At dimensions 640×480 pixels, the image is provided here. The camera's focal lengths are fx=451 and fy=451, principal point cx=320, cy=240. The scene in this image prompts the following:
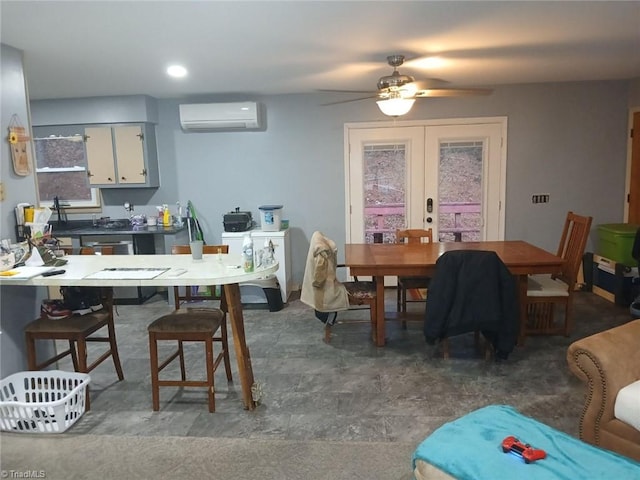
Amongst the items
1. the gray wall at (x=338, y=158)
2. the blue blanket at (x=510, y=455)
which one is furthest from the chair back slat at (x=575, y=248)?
the blue blanket at (x=510, y=455)

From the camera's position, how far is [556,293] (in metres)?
3.66

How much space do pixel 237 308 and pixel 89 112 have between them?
145 inches

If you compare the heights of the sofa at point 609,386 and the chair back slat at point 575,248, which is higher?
the chair back slat at point 575,248

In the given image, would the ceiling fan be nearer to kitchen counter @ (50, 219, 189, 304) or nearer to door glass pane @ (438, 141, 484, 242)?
door glass pane @ (438, 141, 484, 242)

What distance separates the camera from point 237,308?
2682mm

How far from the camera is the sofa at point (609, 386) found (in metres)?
1.97

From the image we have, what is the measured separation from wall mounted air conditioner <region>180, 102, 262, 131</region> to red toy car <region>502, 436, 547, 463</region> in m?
4.18

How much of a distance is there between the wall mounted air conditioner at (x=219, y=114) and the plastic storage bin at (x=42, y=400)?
10.3 ft

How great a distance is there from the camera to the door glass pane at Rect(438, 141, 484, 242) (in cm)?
524

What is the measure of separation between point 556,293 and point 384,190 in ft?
7.56

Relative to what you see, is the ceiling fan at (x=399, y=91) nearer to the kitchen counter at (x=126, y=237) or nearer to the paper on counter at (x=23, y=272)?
the paper on counter at (x=23, y=272)

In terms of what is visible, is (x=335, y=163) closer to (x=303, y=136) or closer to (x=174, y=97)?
(x=303, y=136)

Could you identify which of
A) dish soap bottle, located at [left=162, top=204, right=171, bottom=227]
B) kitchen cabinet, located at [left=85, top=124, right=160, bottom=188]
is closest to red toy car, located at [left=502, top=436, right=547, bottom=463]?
dish soap bottle, located at [left=162, top=204, right=171, bottom=227]

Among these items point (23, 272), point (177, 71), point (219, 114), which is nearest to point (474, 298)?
point (23, 272)
